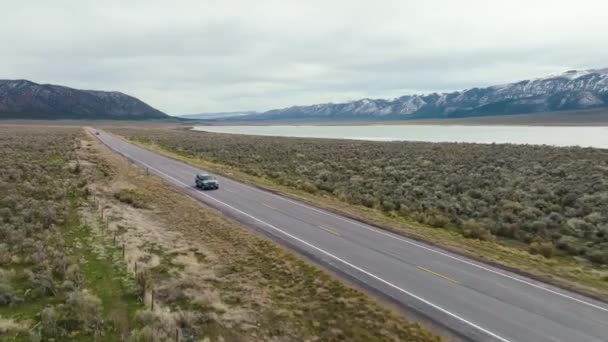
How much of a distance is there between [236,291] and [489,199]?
22952mm

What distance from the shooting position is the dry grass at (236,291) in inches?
459

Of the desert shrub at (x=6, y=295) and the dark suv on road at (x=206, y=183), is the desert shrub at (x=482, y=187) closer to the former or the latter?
the dark suv on road at (x=206, y=183)

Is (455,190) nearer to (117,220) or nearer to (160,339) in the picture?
(117,220)

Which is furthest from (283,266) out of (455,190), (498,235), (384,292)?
(455,190)

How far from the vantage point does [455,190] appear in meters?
34.3

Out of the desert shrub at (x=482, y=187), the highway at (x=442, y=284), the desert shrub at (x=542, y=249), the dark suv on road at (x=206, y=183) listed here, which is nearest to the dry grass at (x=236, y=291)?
the highway at (x=442, y=284)

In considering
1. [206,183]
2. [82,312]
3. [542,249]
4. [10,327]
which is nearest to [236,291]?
[82,312]

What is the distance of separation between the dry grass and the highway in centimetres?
127

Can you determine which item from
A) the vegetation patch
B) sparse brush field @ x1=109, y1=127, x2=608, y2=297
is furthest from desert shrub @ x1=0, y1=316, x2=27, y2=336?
sparse brush field @ x1=109, y1=127, x2=608, y2=297

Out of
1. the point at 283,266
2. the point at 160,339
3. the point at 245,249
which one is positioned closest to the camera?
the point at 160,339

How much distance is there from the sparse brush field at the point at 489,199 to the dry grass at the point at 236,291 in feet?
25.8

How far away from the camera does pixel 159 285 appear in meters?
14.4

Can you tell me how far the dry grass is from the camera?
11.6 meters

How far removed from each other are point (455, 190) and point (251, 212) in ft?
59.4
